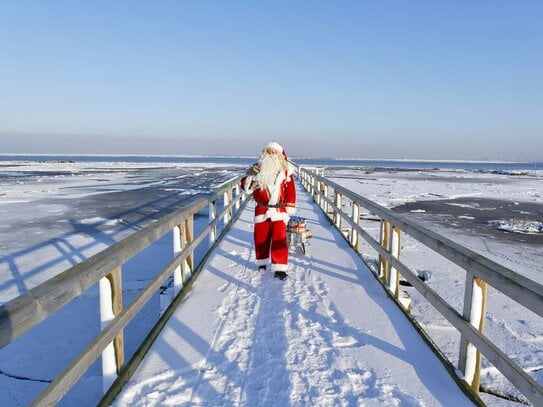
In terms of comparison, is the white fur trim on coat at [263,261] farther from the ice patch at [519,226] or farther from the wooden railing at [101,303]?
the ice patch at [519,226]

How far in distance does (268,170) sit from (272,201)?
41cm

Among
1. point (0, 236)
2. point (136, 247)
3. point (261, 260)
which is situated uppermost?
point (136, 247)

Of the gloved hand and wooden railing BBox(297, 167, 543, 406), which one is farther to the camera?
the gloved hand

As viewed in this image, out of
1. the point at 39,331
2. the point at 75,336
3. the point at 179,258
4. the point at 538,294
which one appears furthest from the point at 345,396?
the point at 39,331

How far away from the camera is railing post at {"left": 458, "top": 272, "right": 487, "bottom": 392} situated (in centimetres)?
288

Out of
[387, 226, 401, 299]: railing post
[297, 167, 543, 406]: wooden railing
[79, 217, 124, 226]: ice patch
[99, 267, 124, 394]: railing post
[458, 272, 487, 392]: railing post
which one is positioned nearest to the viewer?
[297, 167, 543, 406]: wooden railing

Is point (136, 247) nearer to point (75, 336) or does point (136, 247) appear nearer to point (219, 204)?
point (75, 336)

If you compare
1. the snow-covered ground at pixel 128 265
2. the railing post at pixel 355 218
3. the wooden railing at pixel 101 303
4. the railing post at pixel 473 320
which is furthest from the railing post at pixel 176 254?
the railing post at pixel 355 218

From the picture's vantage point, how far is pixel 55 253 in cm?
868

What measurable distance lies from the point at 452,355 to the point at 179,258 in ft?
9.83

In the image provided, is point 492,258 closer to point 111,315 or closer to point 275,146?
point 275,146

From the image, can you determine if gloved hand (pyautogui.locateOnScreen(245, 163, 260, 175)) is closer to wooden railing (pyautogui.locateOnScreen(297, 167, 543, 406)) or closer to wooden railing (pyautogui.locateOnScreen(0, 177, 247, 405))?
wooden railing (pyautogui.locateOnScreen(0, 177, 247, 405))

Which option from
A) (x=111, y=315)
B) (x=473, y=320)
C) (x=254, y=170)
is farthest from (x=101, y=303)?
(x=254, y=170)

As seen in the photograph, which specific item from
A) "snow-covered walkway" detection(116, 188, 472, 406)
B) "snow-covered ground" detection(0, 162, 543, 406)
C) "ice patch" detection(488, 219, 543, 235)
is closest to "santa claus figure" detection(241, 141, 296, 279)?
"snow-covered walkway" detection(116, 188, 472, 406)
